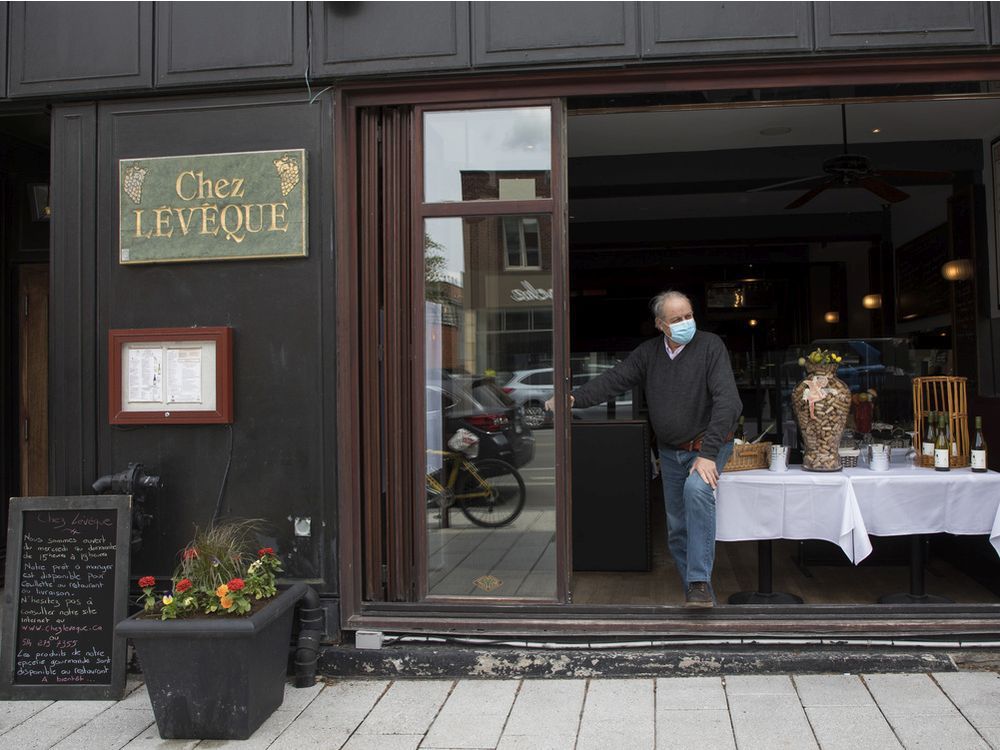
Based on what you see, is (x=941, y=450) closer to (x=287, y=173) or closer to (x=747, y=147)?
(x=287, y=173)

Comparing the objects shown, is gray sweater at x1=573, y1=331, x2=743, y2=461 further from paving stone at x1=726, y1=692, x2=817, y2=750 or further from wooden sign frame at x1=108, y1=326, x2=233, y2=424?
wooden sign frame at x1=108, y1=326, x2=233, y2=424

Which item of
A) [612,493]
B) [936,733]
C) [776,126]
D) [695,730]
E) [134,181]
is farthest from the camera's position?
[776,126]

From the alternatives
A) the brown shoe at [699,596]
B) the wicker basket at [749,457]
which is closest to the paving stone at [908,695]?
the brown shoe at [699,596]

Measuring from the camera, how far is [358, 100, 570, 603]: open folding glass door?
4.40 m

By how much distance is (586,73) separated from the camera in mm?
4238

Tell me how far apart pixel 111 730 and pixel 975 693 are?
3877mm

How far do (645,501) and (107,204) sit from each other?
12.1 ft

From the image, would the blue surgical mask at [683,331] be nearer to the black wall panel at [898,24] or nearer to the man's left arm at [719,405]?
the man's left arm at [719,405]

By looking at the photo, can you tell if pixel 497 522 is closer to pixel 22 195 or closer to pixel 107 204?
pixel 107 204

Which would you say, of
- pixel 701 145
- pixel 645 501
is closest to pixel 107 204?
pixel 645 501

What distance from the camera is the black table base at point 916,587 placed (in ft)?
15.6

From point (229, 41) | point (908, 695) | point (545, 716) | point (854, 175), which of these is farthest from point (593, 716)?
point (854, 175)

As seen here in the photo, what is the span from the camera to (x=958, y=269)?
7891mm

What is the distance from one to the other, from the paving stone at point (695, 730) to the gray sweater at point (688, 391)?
1229mm
